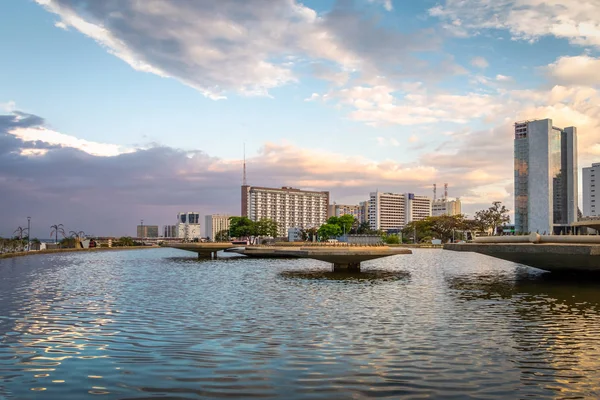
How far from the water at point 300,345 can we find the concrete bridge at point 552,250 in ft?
18.6

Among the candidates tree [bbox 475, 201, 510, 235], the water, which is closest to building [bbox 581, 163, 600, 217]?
tree [bbox 475, 201, 510, 235]

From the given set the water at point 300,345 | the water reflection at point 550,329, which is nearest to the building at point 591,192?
the water reflection at point 550,329

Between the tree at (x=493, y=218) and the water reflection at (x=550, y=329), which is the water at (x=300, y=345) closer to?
the water reflection at (x=550, y=329)

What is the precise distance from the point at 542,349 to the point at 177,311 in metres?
14.4

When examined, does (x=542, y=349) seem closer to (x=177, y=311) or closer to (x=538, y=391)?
(x=538, y=391)

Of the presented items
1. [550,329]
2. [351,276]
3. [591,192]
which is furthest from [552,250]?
[591,192]

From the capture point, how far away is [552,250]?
108ft

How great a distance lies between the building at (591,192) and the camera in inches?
7677

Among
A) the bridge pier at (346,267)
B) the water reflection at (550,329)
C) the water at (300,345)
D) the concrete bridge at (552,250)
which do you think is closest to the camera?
the water at (300,345)

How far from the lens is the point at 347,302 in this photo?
80.0ft

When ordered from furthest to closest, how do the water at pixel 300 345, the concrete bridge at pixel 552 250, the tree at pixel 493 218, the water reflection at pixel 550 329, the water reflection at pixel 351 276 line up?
1. the tree at pixel 493 218
2. the water reflection at pixel 351 276
3. the concrete bridge at pixel 552 250
4. the water reflection at pixel 550 329
5. the water at pixel 300 345

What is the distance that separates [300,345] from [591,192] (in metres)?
219

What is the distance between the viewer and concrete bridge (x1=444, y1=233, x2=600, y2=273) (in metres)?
32.4

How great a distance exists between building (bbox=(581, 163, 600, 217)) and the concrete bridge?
596 ft
